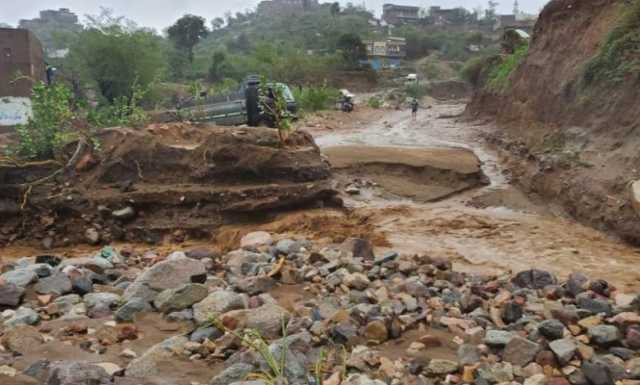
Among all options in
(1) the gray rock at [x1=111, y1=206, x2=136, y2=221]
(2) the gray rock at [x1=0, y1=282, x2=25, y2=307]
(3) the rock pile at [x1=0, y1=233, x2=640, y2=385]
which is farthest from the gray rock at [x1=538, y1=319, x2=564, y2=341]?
(1) the gray rock at [x1=111, y1=206, x2=136, y2=221]

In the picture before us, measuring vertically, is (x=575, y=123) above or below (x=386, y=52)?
below

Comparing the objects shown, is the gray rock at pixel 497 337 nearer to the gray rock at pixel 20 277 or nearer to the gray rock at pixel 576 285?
the gray rock at pixel 576 285

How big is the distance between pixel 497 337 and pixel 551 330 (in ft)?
1.15

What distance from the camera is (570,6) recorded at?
1519 cm

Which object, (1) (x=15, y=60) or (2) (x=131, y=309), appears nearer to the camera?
(2) (x=131, y=309)

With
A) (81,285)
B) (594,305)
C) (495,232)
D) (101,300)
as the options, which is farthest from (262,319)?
(495,232)

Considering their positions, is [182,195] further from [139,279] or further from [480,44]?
[480,44]

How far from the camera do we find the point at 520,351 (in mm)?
3469

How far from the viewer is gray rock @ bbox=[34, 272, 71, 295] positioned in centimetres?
496

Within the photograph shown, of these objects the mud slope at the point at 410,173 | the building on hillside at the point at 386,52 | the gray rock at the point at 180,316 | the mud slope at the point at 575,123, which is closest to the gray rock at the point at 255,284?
the gray rock at the point at 180,316

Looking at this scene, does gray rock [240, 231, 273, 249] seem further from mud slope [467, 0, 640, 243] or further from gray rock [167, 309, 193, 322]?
mud slope [467, 0, 640, 243]

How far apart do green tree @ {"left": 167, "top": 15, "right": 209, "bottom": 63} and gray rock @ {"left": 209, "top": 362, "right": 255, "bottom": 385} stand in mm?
49908

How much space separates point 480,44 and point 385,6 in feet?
107

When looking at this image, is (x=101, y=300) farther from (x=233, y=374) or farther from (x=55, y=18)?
(x=55, y=18)
